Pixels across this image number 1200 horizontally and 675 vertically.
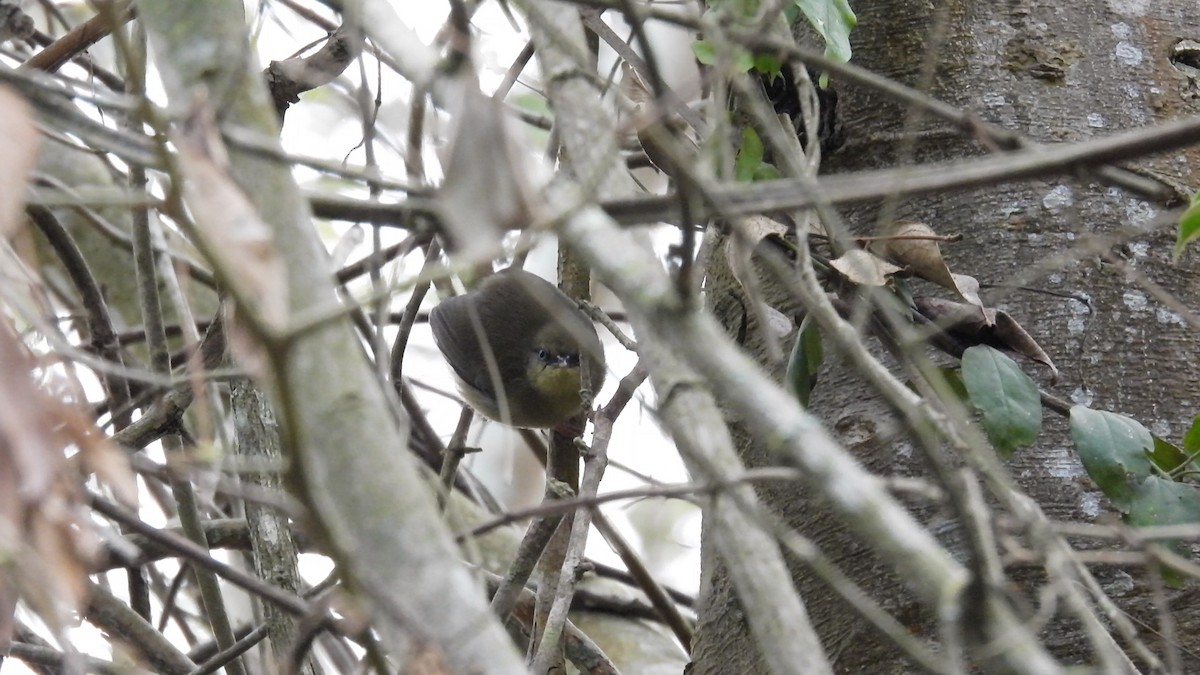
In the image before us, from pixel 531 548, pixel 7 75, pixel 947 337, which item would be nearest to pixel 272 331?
pixel 7 75

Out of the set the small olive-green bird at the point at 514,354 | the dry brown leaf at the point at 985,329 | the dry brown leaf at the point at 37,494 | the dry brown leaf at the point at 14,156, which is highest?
the small olive-green bird at the point at 514,354

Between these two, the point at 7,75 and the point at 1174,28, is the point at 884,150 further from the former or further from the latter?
the point at 7,75

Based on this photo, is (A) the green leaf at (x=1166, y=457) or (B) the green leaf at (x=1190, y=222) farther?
(A) the green leaf at (x=1166, y=457)

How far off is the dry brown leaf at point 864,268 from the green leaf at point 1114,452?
0.31 m

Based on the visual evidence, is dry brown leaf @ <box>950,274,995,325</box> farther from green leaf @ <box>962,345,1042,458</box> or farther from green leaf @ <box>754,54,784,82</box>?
green leaf @ <box>754,54,784,82</box>

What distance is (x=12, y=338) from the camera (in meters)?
0.83

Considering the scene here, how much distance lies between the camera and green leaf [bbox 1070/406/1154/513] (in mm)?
1595

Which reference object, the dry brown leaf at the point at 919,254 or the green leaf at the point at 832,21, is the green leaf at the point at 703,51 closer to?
the green leaf at the point at 832,21


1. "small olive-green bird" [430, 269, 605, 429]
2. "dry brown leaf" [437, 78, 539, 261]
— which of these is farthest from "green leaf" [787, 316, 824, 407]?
"small olive-green bird" [430, 269, 605, 429]

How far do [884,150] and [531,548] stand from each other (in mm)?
837

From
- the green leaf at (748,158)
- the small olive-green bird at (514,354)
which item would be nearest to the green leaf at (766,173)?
the green leaf at (748,158)

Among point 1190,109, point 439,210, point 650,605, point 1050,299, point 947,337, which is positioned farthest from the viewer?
point 650,605

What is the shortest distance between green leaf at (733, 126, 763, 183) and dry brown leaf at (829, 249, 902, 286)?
214mm

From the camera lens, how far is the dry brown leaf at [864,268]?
151cm
